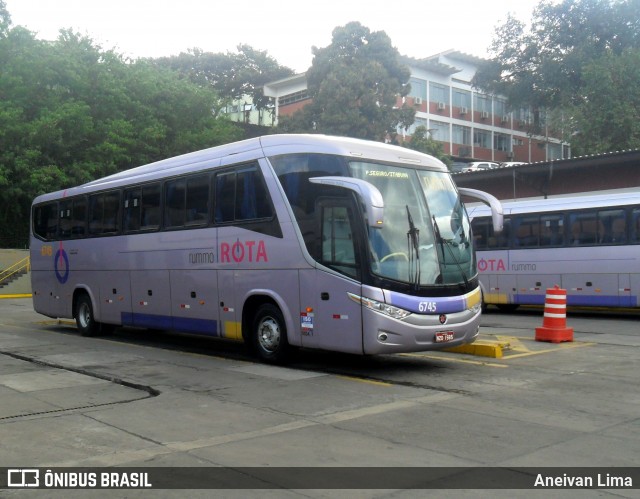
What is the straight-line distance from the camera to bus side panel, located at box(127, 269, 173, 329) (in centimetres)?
1453

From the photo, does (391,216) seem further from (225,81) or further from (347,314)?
(225,81)

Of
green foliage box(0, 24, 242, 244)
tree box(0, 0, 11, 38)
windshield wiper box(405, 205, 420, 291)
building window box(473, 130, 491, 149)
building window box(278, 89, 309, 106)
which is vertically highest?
building window box(278, 89, 309, 106)

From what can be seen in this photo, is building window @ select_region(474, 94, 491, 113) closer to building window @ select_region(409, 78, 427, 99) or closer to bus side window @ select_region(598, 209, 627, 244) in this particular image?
building window @ select_region(409, 78, 427, 99)

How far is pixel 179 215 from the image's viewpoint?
1399 cm

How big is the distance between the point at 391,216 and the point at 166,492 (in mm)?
6045

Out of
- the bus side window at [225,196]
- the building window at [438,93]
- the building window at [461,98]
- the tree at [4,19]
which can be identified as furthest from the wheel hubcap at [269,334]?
the building window at [461,98]

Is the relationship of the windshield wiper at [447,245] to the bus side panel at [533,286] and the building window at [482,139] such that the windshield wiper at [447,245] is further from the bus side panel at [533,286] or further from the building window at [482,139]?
the building window at [482,139]

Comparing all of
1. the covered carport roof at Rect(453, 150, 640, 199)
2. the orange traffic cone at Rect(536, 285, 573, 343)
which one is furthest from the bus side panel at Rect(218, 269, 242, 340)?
the covered carport roof at Rect(453, 150, 640, 199)

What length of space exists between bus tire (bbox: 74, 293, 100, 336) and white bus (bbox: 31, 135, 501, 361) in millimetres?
2304

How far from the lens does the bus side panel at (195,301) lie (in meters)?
13.2

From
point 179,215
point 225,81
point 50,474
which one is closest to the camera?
point 50,474

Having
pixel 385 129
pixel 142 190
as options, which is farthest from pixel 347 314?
pixel 385 129

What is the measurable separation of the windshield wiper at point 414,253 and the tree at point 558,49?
35.4 metres

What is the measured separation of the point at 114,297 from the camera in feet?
53.3
